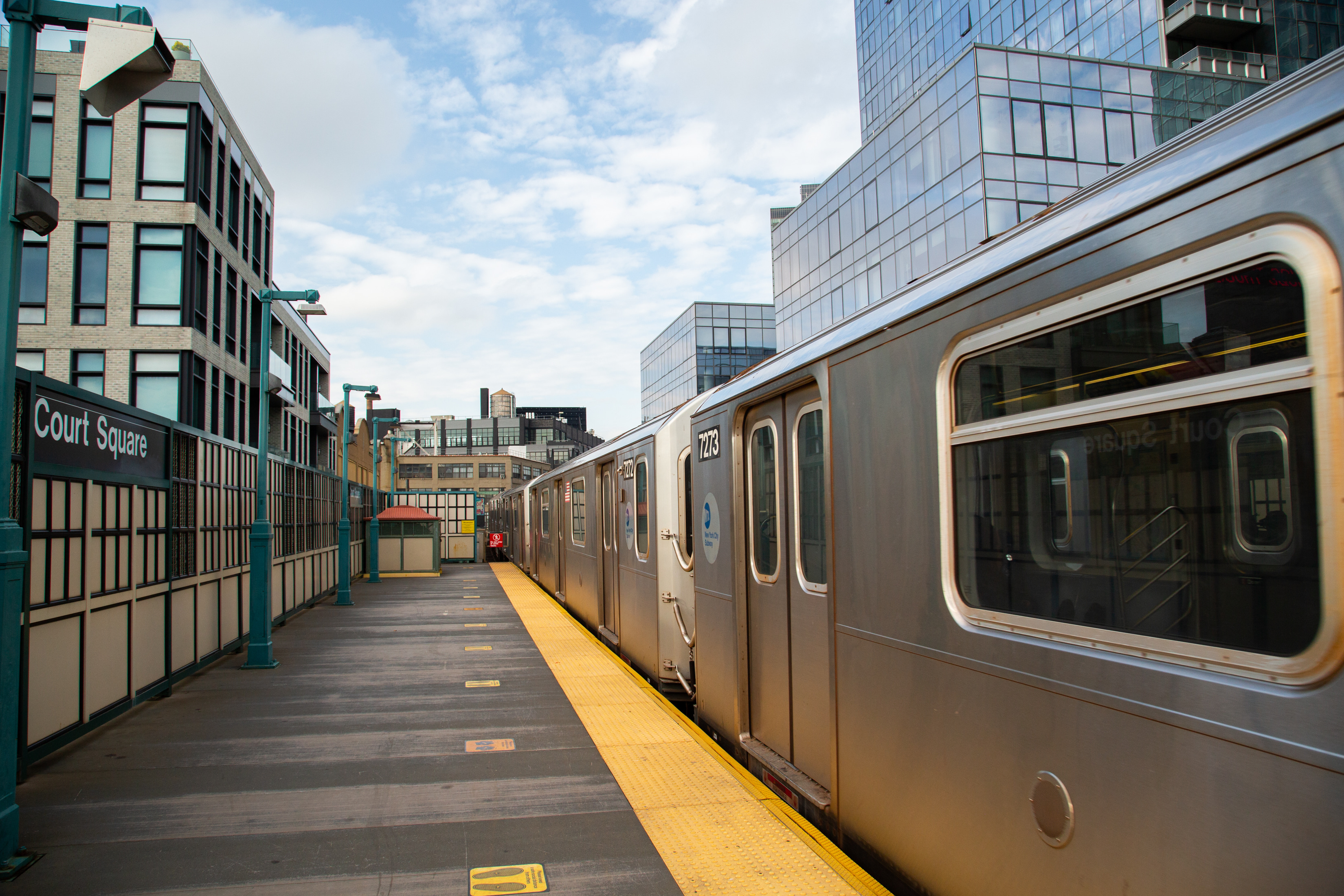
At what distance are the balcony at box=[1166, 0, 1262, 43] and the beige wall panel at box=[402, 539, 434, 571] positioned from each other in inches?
1219

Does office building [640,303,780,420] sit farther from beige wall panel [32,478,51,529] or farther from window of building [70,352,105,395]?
beige wall panel [32,478,51,529]

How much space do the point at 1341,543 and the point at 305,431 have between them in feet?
131

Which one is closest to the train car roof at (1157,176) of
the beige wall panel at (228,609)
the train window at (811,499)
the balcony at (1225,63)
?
the train window at (811,499)

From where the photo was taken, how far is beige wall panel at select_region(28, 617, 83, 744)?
5430 mm

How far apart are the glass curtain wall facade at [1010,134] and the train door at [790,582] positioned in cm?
2142

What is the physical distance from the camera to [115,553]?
668cm

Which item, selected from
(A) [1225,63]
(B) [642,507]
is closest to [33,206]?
(B) [642,507]

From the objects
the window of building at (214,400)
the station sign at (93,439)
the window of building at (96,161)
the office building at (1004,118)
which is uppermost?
the office building at (1004,118)

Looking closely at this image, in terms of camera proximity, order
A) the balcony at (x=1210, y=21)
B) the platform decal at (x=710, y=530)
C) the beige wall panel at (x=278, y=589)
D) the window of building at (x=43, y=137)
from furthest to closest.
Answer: the balcony at (x=1210, y=21), the window of building at (x=43, y=137), the beige wall panel at (x=278, y=589), the platform decal at (x=710, y=530)

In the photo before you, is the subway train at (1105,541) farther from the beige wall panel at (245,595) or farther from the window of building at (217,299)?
the window of building at (217,299)

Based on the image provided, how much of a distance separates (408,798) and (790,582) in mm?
2517

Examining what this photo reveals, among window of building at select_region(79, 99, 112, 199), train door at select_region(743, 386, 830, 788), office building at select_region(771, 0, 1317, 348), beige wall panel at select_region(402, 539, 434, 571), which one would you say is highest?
office building at select_region(771, 0, 1317, 348)

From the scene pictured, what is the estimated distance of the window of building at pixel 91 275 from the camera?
69.0 feet

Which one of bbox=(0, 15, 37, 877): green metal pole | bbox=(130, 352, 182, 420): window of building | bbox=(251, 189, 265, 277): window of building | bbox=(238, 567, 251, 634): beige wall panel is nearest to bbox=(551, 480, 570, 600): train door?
bbox=(238, 567, 251, 634): beige wall panel
